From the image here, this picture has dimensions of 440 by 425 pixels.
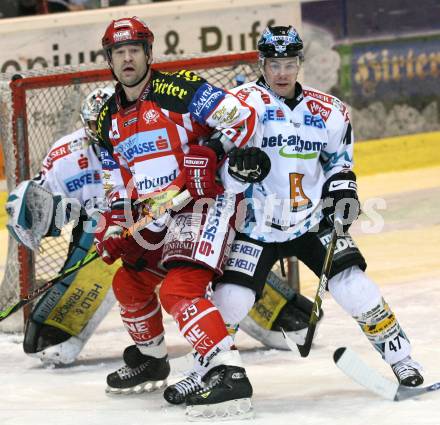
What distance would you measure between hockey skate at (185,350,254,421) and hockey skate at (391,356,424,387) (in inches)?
20.3

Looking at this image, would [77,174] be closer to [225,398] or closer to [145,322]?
[145,322]

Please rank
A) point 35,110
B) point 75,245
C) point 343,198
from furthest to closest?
1. point 35,110
2. point 75,245
3. point 343,198

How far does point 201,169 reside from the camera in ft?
14.6

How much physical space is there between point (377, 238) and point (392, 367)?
2.90 meters

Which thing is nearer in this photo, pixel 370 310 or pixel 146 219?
pixel 370 310

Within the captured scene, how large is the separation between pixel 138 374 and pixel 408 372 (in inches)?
38.6

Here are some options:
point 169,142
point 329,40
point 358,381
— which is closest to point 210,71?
point 169,142

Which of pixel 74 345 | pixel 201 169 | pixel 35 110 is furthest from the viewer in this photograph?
pixel 35 110

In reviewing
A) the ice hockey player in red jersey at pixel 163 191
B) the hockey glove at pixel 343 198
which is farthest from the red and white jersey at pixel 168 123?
the hockey glove at pixel 343 198

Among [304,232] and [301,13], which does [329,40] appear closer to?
[301,13]

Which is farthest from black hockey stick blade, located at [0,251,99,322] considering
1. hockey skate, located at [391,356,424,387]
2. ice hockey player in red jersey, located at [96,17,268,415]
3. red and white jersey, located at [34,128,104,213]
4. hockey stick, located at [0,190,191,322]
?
hockey skate, located at [391,356,424,387]

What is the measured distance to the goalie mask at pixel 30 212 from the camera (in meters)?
5.47

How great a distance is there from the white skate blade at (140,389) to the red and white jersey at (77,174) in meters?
0.88

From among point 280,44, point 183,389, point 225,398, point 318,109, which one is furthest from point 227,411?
point 280,44
